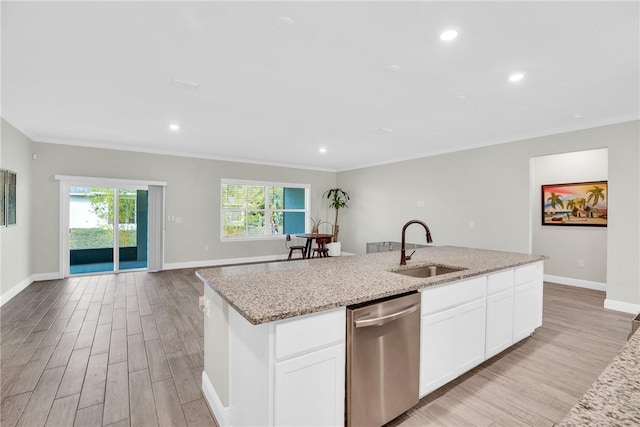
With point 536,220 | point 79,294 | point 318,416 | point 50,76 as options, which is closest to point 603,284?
point 536,220

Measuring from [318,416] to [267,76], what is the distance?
2.70 metres

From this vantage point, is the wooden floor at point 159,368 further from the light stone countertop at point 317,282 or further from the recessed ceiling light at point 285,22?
the recessed ceiling light at point 285,22

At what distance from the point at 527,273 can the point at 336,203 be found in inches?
234

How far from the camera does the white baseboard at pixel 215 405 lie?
1.75 m

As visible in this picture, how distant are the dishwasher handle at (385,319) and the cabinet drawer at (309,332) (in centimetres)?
9

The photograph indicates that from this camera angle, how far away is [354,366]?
1546mm

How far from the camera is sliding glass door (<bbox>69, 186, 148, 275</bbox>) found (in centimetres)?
569

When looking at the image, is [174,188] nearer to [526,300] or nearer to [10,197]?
[10,197]

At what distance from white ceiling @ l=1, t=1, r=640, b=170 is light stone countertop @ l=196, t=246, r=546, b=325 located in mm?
1692

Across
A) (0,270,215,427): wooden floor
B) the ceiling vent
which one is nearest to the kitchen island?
(0,270,215,427): wooden floor

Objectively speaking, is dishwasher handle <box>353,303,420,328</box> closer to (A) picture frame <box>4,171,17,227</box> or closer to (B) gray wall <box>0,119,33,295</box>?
(B) gray wall <box>0,119,33,295</box>

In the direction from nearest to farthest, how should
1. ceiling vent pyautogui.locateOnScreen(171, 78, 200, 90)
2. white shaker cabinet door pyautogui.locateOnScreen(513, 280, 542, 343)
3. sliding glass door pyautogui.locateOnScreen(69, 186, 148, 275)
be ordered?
white shaker cabinet door pyautogui.locateOnScreen(513, 280, 542, 343)
ceiling vent pyautogui.locateOnScreen(171, 78, 200, 90)
sliding glass door pyautogui.locateOnScreen(69, 186, 148, 275)

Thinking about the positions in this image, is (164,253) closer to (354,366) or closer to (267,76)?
(267,76)

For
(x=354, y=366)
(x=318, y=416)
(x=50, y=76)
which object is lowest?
(x=318, y=416)
